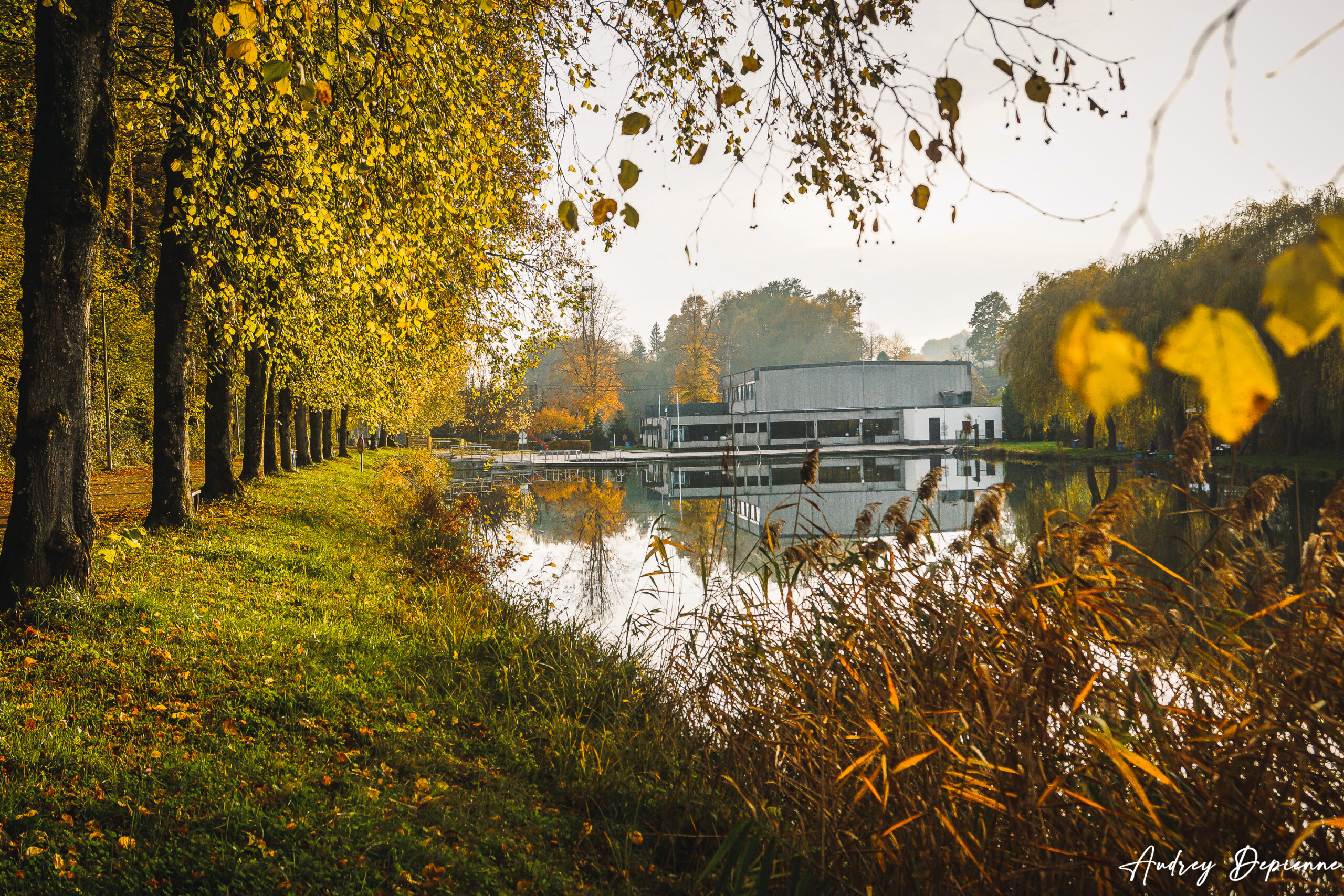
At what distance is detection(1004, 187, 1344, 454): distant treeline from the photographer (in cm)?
1705

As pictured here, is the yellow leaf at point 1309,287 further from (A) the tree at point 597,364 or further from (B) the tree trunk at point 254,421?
(A) the tree at point 597,364

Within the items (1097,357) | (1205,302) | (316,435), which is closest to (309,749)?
(1097,357)

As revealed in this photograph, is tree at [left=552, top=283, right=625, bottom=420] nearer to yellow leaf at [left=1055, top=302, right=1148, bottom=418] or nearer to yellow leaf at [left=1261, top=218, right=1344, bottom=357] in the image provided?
yellow leaf at [left=1055, top=302, right=1148, bottom=418]

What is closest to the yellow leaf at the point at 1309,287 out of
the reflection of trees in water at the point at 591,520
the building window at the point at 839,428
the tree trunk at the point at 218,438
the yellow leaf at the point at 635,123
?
the yellow leaf at the point at 635,123

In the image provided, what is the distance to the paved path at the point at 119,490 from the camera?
10.6m

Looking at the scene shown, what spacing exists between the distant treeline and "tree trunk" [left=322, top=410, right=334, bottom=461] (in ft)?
82.9

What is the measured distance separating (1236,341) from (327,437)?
3187cm

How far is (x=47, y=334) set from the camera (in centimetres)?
476

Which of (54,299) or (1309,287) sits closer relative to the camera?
(1309,287)

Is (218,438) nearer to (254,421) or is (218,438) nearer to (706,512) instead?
(254,421)

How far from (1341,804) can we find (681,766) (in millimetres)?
2570

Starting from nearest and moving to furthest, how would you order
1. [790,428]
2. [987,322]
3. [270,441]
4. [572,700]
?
[572,700], [270,441], [790,428], [987,322]

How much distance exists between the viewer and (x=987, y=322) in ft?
286

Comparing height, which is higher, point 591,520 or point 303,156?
point 303,156
